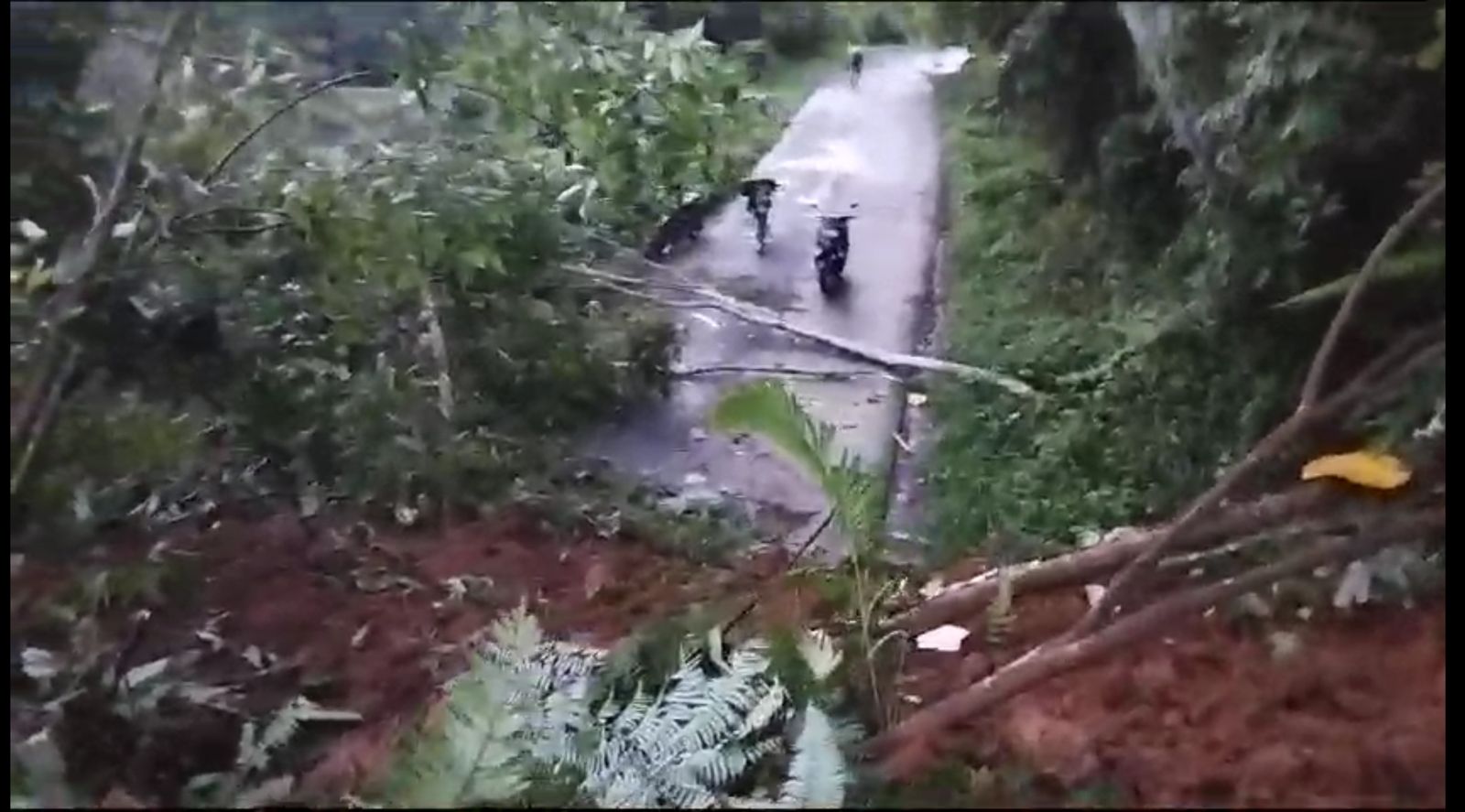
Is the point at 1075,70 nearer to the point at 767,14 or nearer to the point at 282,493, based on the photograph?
the point at 767,14

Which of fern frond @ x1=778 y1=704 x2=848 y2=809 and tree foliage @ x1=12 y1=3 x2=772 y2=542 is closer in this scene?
fern frond @ x1=778 y1=704 x2=848 y2=809

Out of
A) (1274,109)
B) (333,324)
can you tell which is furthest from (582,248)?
(1274,109)

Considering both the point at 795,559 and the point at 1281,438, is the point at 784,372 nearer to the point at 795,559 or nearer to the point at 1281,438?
the point at 795,559

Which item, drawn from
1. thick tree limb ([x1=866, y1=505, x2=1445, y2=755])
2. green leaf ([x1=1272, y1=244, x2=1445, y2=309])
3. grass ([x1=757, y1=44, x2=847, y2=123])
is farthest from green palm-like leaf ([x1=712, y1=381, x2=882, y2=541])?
green leaf ([x1=1272, y1=244, x2=1445, y2=309])

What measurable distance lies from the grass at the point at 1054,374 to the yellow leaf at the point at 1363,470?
0.08m

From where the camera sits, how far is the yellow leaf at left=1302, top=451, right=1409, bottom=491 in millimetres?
1622

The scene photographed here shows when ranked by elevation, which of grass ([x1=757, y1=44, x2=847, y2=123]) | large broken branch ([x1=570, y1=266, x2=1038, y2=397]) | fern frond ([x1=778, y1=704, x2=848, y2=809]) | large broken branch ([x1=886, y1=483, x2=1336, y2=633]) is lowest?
fern frond ([x1=778, y1=704, x2=848, y2=809])

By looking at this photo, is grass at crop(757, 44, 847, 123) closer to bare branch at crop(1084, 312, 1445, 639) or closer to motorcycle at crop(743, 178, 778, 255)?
motorcycle at crop(743, 178, 778, 255)

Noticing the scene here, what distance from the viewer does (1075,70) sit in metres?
1.67

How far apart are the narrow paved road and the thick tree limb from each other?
23 centimetres

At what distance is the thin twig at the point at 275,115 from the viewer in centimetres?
169

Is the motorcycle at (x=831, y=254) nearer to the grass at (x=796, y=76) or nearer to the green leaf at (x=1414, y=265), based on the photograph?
the grass at (x=796, y=76)

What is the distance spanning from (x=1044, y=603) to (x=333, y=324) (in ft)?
3.00

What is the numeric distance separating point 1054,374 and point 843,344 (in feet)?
0.83
